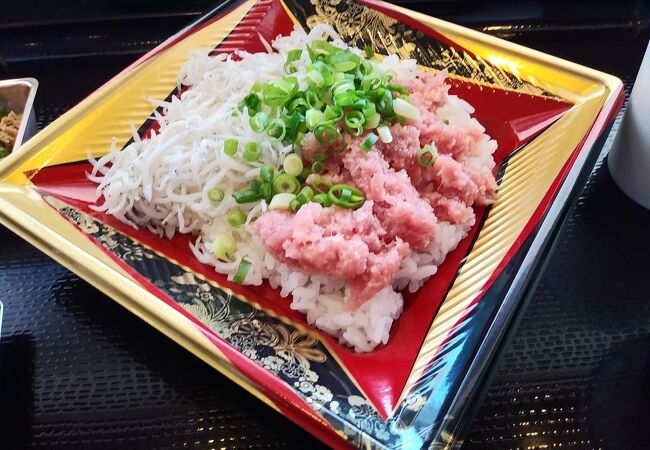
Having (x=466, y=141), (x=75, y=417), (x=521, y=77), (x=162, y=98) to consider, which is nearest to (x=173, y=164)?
(x=162, y=98)

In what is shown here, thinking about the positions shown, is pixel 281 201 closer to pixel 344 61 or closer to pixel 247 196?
pixel 247 196

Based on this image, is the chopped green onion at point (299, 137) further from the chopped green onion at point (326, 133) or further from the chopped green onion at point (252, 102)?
the chopped green onion at point (252, 102)

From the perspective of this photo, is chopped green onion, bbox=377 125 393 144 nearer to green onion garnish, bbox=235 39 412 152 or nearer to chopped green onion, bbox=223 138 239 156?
green onion garnish, bbox=235 39 412 152

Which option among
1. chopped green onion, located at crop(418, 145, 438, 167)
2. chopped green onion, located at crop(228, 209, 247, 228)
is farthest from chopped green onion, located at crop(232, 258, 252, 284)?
chopped green onion, located at crop(418, 145, 438, 167)

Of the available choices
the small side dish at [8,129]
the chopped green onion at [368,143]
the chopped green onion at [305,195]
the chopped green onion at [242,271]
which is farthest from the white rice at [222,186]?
the small side dish at [8,129]

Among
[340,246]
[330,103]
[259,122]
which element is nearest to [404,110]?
[330,103]

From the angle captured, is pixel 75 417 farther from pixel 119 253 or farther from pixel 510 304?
pixel 510 304
